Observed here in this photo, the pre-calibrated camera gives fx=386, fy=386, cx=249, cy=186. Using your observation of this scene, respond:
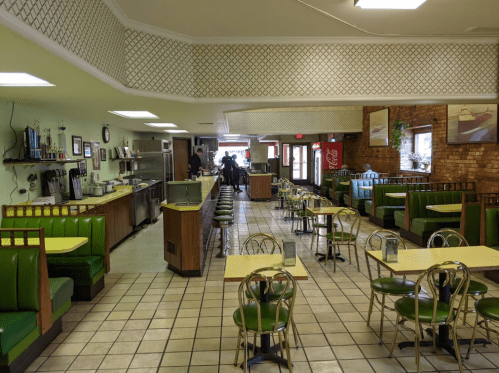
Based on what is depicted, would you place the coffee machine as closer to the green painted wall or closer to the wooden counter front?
the green painted wall

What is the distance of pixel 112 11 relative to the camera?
408cm

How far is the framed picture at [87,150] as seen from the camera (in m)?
7.37

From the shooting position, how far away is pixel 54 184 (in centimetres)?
606

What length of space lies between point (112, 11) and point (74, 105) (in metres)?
1.81

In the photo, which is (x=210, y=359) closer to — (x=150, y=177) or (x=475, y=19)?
(x=475, y=19)

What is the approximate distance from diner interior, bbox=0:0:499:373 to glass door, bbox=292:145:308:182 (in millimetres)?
10430

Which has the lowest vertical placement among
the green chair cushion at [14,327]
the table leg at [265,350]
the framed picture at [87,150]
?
the table leg at [265,350]

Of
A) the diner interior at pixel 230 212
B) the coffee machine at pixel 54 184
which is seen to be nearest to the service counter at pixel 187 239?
the diner interior at pixel 230 212

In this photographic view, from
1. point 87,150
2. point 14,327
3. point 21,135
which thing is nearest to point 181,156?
point 87,150

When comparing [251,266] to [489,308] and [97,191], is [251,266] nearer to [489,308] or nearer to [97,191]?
[489,308]

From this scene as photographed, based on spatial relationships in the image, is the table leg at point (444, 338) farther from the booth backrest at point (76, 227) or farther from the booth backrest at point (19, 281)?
the booth backrest at point (76, 227)

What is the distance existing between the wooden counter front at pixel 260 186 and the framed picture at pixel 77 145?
6.97 meters

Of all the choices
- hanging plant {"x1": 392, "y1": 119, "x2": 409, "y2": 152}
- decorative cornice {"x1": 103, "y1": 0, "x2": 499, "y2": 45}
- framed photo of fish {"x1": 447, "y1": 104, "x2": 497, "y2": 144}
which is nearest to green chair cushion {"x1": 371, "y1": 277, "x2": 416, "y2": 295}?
decorative cornice {"x1": 103, "y1": 0, "x2": 499, "y2": 45}

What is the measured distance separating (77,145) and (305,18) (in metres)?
4.68
